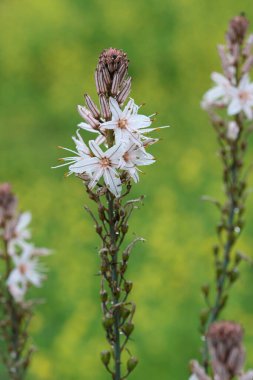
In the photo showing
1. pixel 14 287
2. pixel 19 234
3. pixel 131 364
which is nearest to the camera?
pixel 131 364

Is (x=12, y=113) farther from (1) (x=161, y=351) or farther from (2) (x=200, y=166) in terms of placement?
(1) (x=161, y=351)

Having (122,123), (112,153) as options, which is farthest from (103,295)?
(122,123)

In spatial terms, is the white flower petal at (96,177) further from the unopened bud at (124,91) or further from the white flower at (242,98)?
the white flower at (242,98)

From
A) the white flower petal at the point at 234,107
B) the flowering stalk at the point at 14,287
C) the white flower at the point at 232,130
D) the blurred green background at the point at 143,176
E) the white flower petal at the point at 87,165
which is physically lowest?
the white flower petal at the point at 87,165

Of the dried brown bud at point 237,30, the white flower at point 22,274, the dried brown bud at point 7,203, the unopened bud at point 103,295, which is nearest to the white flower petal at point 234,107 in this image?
the dried brown bud at point 237,30

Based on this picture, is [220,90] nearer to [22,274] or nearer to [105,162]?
Answer: [22,274]
